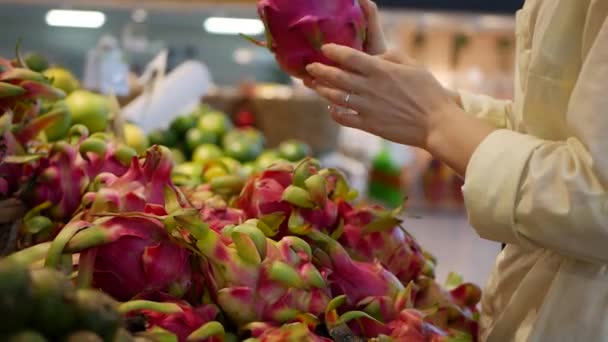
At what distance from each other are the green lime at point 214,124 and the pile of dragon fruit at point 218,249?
0.99 meters

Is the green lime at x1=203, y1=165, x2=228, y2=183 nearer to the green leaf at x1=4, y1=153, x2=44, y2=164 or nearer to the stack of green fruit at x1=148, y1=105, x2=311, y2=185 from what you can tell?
the green leaf at x1=4, y1=153, x2=44, y2=164

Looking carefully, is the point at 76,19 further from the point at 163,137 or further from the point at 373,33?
the point at 373,33

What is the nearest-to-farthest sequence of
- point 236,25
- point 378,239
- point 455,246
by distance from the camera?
point 378,239, point 455,246, point 236,25

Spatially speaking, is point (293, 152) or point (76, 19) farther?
point (76, 19)

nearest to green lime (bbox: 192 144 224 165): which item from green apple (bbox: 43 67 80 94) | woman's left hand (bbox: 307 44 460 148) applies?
green apple (bbox: 43 67 80 94)

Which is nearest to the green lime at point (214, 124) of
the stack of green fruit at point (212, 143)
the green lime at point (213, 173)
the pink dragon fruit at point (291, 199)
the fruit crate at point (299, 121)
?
the stack of green fruit at point (212, 143)

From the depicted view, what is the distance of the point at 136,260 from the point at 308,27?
319 mm

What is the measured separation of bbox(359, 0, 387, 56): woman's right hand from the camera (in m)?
0.95

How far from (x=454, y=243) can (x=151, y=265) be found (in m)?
3.23

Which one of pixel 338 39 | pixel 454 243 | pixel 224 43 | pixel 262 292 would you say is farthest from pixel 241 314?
pixel 224 43

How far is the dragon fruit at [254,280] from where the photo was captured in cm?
68

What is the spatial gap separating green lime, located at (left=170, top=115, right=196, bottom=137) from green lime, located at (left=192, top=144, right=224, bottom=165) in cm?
11

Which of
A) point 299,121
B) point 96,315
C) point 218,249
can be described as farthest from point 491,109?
point 299,121

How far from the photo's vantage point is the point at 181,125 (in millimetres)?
1957
